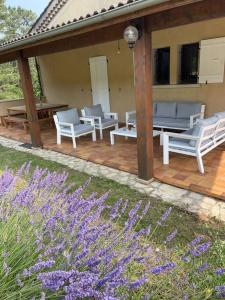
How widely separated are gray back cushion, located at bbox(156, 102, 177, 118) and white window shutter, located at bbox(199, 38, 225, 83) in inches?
39.7

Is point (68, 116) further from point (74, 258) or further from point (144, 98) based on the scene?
point (74, 258)

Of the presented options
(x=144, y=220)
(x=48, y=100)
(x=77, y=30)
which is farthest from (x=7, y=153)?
(x=48, y=100)

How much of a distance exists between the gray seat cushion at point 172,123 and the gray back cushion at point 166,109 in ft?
0.89

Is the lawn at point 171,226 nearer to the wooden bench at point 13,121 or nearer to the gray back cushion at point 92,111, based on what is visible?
the gray back cushion at point 92,111

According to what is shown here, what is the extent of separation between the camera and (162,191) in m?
3.85

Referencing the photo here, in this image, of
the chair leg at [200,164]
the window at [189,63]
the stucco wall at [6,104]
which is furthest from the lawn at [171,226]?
the stucco wall at [6,104]

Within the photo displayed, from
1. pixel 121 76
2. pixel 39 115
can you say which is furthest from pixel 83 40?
pixel 39 115

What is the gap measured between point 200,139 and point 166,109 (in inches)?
117

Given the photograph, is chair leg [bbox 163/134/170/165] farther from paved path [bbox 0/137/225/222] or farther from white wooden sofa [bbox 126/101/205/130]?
white wooden sofa [bbox 126/101/205/130]

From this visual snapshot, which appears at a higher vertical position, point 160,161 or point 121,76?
point 121,76

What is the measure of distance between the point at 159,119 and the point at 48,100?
6.96m

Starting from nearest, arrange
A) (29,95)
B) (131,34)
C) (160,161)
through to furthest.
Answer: (131,34) → (160,161) → (29,95)

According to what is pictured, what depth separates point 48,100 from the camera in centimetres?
1190

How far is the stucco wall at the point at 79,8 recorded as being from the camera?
8.48 meters
